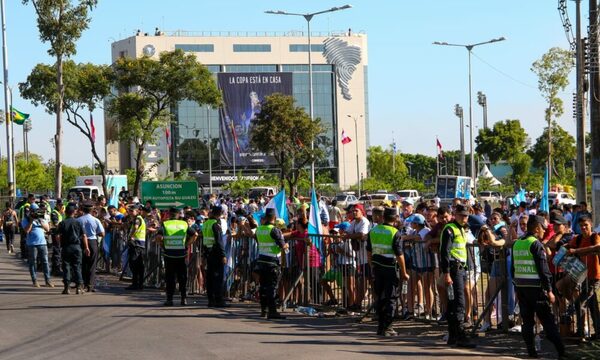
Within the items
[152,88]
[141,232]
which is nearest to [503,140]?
[152,88]

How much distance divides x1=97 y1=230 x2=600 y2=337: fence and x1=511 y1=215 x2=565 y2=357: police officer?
862mm

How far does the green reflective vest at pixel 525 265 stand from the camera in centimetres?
1109

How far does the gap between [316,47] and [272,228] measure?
338ft

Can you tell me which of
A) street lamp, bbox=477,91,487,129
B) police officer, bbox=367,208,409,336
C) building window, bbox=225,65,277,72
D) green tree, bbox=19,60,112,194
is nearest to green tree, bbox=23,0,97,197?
green tree, bbox=19,60,112,194

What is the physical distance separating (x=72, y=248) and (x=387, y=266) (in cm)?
761

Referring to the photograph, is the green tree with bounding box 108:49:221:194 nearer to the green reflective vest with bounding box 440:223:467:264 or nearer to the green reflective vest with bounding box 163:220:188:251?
the green reflective vest with bounding box 163:220:188:251

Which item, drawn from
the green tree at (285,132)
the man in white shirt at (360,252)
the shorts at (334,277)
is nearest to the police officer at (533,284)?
the man in white shirt at (360,252)

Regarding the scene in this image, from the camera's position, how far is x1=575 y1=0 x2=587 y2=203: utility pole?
2608 cm

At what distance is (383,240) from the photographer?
1291 cm

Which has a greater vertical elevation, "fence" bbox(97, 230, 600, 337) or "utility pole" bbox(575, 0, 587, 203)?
"utility pole" bbox(575, 0, 587, 203)

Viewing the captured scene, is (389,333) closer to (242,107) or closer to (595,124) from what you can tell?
(595,124)

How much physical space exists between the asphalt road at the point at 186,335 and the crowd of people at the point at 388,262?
0.44 meters

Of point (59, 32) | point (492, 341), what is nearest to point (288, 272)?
point (492, 341)

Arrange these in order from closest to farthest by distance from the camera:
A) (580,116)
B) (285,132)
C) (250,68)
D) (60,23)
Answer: (580,116), (60,23), (285,132), (250,68)
